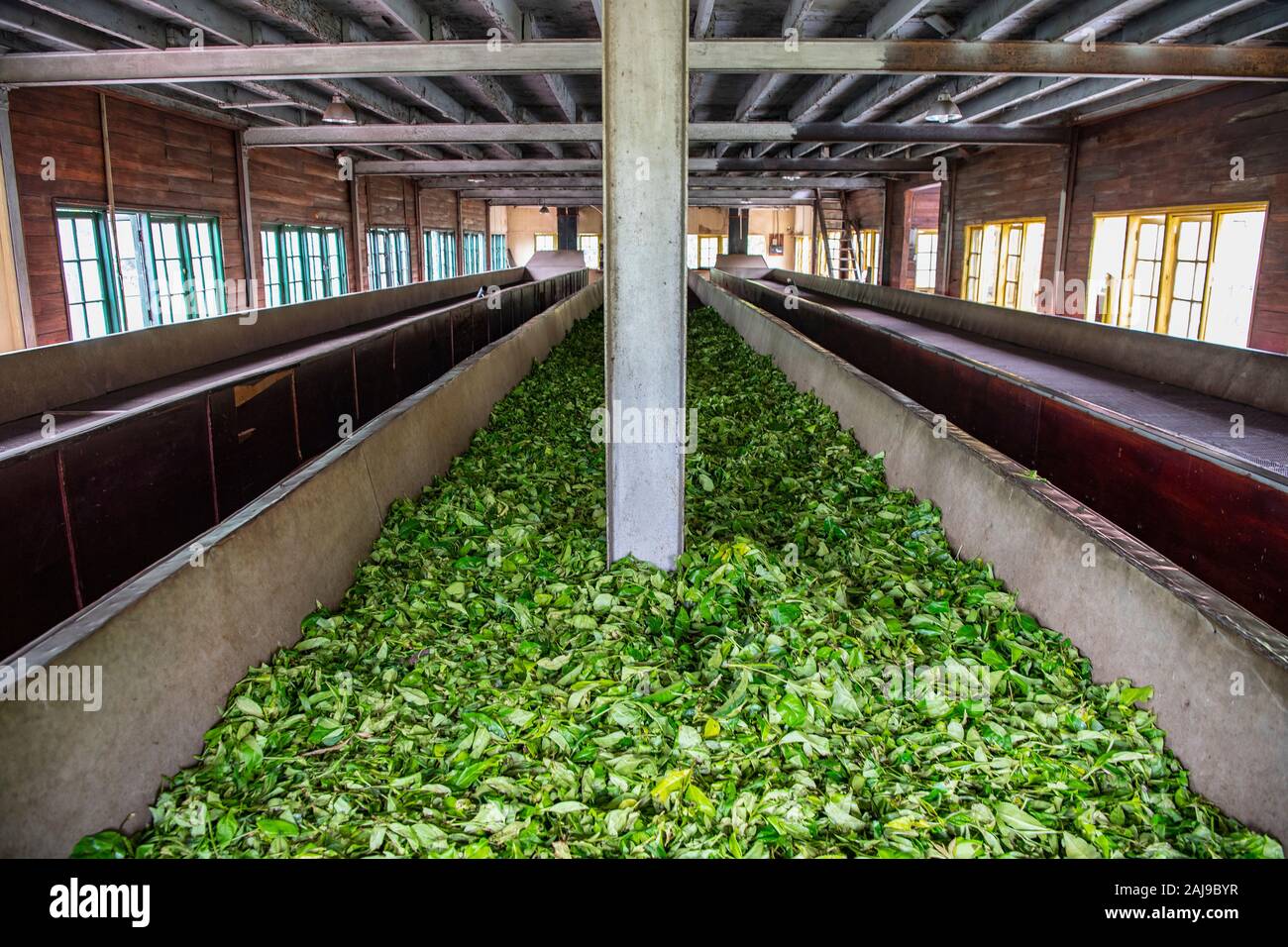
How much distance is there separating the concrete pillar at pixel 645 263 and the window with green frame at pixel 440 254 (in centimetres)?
2368

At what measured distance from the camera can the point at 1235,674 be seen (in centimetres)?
280

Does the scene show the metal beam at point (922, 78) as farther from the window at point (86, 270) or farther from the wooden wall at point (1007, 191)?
the window at point (86, 270)

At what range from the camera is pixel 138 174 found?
12.1 metres

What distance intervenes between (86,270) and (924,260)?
2041 centimetres

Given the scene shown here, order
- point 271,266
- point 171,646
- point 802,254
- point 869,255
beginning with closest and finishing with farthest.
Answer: point 171,646, point 271,266, point 869,255, point 802,254

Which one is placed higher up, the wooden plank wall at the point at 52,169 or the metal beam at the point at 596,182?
the metal beam at the point at 596,182

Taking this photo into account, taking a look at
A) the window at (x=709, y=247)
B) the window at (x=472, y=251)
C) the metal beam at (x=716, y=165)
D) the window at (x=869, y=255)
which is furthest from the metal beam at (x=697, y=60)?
the window at (x=709, y=247)

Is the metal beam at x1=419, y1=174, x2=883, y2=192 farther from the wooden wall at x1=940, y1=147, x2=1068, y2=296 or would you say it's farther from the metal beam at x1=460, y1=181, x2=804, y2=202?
the wooden wall at x1=940, y1=147, x2=1068, y2=296

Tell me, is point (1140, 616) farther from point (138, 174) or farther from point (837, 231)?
point (837, 231)

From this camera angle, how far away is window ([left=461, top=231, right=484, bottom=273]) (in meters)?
32.1


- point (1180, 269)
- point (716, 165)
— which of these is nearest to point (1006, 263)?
point (1180, 269)

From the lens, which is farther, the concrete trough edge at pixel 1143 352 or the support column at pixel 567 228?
the support column at pixel 567 228

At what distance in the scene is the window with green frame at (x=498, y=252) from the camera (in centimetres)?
3825

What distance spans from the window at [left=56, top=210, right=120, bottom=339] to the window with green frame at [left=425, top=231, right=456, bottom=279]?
15.4 meters
